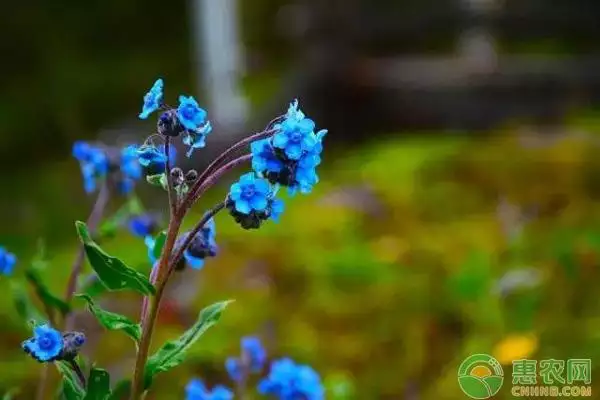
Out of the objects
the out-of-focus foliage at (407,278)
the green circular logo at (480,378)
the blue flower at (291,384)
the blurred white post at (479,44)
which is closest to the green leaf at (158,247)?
the blue flower at (291,384)

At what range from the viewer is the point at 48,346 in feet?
3.02

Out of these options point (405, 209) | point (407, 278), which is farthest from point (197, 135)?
point (405, 209)

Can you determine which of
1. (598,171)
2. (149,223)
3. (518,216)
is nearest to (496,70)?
(598,171)

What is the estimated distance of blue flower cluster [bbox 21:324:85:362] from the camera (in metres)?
0.91

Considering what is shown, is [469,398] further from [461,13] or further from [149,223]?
[461,13]

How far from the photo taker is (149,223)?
1.36 m

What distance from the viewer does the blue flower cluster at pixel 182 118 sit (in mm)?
872

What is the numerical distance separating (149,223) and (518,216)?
1325mm

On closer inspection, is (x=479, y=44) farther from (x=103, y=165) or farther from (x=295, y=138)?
(x=295, y=138)

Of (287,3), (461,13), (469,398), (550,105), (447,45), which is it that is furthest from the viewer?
(287,3)

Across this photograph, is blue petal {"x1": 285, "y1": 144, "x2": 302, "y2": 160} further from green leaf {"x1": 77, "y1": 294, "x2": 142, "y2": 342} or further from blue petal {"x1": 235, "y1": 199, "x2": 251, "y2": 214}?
green leaf {"x1": 77, "y1": 294, "x2": 142, "y2": 342}

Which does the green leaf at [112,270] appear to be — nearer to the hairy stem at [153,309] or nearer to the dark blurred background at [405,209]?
the hairy stem at [153,309]

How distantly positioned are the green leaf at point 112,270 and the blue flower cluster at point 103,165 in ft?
1.29

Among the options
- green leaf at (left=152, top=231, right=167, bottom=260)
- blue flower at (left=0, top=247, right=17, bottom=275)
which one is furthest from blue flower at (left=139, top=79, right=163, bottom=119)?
blue flower at (left=0, top=247, right=17, bottom=275)
